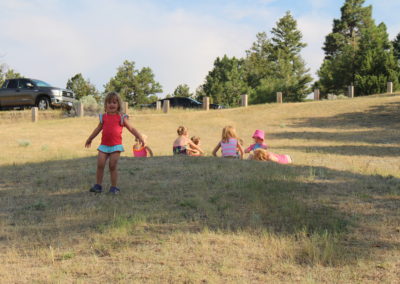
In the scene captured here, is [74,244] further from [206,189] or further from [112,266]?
[206,189]

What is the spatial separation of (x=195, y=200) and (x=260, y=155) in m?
4.03

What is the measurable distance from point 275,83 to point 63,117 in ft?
91.9

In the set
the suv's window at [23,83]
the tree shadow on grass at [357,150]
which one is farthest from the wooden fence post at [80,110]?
the tree shadow on grass at [357,150]

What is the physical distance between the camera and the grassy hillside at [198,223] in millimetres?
4293

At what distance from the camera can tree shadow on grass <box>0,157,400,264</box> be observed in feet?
18.2

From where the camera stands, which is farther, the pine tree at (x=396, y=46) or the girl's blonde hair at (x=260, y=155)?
the pine tree at (x=396, y=46)

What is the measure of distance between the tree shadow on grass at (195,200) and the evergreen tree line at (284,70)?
3700cm

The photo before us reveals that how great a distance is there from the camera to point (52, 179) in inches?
338

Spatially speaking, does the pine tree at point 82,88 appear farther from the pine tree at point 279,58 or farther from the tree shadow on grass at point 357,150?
the tree shadow on grass at point 357,150

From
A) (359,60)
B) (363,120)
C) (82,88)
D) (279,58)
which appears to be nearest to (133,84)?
(82,88)

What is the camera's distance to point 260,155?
1030cm

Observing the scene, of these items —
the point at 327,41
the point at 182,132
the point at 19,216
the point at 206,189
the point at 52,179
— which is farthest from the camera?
the point at 327,41

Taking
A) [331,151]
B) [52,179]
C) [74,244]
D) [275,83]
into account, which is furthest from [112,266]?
[275,83]

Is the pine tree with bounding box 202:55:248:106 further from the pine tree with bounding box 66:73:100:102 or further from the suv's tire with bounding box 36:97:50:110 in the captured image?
the suv's tire with bounding box 36:97:50:110
